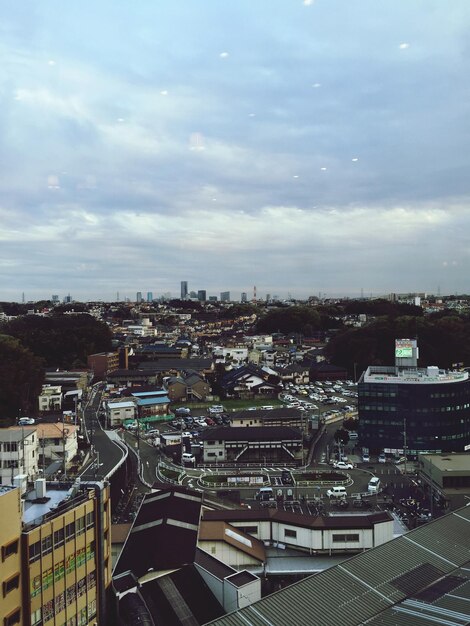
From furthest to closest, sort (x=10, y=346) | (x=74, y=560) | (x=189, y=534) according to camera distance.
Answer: (x=10, y=346) → (x=189, y=534) → (x=74, y=560)

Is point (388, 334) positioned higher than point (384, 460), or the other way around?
point (388, 334)

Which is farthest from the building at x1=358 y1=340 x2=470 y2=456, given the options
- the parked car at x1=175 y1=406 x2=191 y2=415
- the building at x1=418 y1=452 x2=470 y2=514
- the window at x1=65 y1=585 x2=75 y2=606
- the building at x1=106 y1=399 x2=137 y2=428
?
the window at x1=65 y1=585 x2=75 y2=606

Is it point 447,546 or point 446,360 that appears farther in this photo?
point 446,360

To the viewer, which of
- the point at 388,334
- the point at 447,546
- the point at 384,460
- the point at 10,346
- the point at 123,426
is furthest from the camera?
the point at 388,334

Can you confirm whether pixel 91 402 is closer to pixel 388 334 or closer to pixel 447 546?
pixel 388 334

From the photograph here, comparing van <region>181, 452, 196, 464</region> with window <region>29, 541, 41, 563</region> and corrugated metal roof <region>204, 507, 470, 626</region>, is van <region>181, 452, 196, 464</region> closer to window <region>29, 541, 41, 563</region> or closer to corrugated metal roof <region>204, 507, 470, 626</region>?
corrugated metal roof <region>204, 507, 470, 626</region>

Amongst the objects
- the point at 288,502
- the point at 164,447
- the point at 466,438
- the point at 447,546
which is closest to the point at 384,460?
the point at 466,438

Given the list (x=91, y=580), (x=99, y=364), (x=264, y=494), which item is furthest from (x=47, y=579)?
(x=99, y=364)
